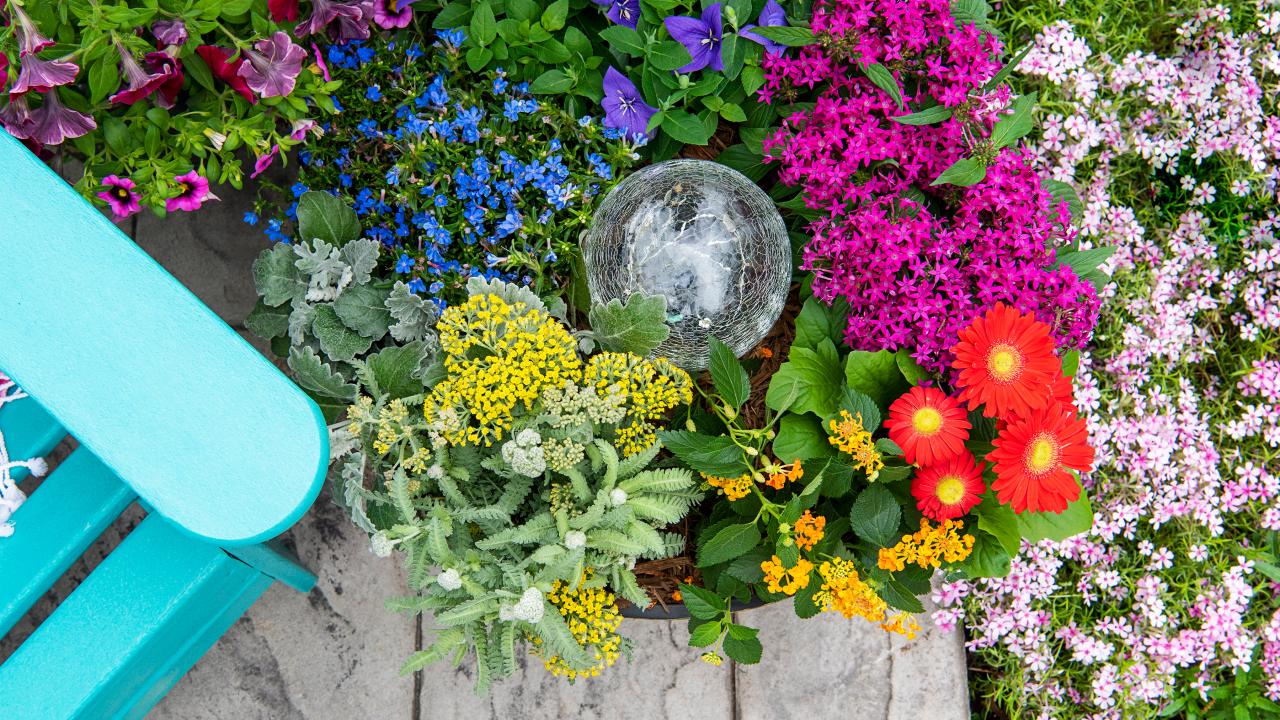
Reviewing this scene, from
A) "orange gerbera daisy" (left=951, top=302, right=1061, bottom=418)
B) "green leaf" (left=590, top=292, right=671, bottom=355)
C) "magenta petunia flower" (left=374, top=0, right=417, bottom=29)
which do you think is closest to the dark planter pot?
"green leaf" (left=590, top=292, right=671, bottom=355)

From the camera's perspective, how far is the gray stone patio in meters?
2.14

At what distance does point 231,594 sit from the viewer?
1859 millimetres

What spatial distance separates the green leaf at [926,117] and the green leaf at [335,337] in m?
1.06

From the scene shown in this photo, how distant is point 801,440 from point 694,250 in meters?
0.40

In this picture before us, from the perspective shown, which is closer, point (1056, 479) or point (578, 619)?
point (1056, 479)

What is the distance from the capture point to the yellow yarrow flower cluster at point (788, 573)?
1.44m

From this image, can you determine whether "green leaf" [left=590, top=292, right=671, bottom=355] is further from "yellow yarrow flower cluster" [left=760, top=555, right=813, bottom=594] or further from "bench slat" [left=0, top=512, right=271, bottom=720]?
"bench slat" [left=0, top=512, right=271, bottom=720]

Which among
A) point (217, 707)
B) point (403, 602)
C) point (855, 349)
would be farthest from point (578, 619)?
point (217, 707)

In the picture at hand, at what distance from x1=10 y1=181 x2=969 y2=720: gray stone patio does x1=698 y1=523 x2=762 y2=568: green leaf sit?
0.63 meters

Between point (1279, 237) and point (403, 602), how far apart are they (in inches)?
83.0

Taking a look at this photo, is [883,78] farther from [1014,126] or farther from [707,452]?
[707,452]

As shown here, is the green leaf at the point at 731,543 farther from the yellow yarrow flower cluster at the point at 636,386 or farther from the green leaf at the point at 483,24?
the green leaf at the point at 483,24

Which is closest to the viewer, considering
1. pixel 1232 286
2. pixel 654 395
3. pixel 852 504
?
pixel 654 395

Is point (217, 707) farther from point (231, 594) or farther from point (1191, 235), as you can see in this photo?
point (1191, 235)
